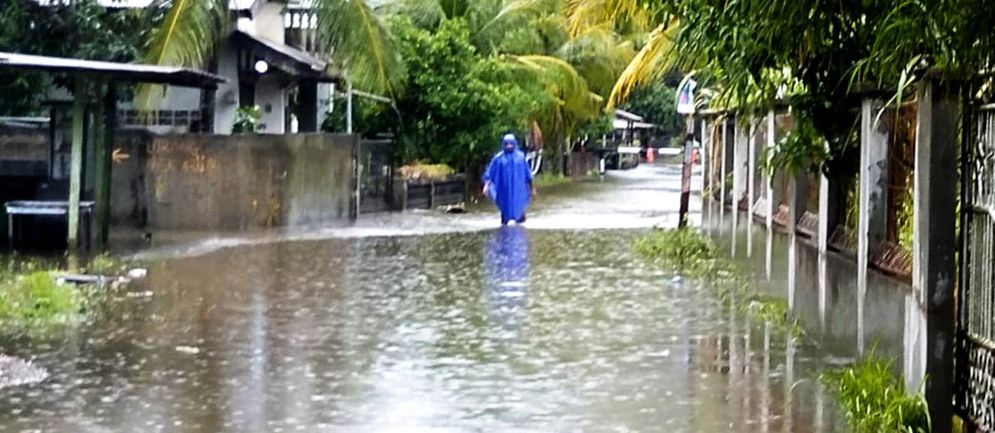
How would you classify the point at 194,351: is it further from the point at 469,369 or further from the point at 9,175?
the point at 9,175

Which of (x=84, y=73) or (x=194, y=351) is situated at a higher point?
(x=84, y=73)

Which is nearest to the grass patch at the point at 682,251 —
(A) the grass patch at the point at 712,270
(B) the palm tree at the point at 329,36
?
(A) the grass patch at the point at 712,270

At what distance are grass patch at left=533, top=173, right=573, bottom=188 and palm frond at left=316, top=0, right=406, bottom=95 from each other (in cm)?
1773

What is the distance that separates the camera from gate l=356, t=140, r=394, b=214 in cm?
2666

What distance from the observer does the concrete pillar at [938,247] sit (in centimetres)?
739

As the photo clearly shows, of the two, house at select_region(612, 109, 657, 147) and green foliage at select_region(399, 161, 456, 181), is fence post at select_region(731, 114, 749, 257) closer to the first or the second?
green foliage at select_region(399, 161, 456, 181)

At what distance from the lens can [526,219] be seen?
25.8 metres

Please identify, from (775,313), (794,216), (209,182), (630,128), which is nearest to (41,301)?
(775,313)

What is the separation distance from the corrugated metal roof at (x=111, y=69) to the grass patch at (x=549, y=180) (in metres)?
22.8

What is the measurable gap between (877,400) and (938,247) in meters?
0.95

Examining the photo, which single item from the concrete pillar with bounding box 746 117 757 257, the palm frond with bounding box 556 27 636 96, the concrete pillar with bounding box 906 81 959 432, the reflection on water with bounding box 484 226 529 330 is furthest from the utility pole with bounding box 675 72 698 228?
the palm frond with bounding box 556 27 636 96

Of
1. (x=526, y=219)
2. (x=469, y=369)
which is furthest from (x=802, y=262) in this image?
(x=526, y=219)

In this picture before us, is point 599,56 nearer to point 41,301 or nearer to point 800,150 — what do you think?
point 41,301

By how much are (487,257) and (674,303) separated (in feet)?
16.5
